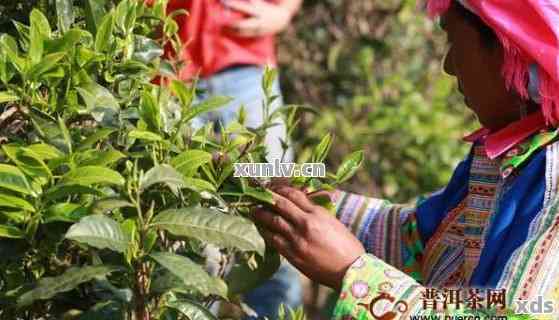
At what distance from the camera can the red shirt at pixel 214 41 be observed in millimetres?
4016

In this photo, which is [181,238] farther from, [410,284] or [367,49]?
[367,49]

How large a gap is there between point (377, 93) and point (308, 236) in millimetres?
3408

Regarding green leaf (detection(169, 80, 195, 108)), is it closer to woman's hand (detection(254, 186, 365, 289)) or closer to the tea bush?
the tea bush

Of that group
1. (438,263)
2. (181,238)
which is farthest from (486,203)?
(181,238)

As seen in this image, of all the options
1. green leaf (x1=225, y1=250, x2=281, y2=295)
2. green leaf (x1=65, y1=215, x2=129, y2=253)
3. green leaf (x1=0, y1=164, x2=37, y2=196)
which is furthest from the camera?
green leaf (x1=225, y1=250, x2=281, y2=295)

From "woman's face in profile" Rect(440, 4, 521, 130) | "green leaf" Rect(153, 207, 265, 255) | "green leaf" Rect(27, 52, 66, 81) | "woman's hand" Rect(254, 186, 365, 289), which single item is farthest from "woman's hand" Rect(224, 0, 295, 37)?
"green leaf" Rect(153, 207, 265, 255)

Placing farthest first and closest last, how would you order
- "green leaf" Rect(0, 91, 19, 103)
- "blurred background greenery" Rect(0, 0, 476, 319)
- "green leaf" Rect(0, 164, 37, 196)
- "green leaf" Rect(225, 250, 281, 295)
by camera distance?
"blurred background greenery" Rect(0, 0, 476, 319) < "green leaf" Rect(225, 250, 281, 295) < "green leaf" Rect(0, 91, 19, 103) < "green leaf" Rect(0, 164, 37, 196)

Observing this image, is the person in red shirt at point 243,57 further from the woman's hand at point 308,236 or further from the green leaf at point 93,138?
the green leaf at point 93,138

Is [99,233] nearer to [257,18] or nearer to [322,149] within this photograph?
[322,149]

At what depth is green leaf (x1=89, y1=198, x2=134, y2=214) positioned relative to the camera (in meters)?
1.79

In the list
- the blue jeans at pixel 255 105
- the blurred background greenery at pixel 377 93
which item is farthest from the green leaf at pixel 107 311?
the blurred background greenery at pixel 377 93

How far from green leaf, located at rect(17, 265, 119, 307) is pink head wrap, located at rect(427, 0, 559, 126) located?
39.1 inches

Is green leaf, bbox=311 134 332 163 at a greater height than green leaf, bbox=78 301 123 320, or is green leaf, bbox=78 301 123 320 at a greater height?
green leaf, bbox=311 134 332 163

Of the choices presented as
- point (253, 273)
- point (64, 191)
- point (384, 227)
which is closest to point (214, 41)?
point (384, 227)
